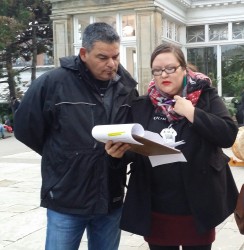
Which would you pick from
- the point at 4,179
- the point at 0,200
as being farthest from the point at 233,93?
the point at 0,200

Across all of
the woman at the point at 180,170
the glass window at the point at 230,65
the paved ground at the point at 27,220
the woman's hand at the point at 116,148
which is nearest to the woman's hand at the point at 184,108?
the woman at the point at 180,170

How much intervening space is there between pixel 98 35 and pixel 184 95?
23.3 inches

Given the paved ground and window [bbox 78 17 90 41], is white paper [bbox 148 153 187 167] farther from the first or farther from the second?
window [bbox 78 17 90 41]

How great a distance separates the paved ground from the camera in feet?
15.3

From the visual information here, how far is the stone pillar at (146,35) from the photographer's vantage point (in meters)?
14.5

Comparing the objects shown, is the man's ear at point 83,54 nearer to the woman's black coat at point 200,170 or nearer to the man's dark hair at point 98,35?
the man's dark hair at point 98,35

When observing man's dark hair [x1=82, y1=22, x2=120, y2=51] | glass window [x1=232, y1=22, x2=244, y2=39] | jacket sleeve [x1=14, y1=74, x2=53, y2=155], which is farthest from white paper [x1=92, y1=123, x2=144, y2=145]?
glass window [x1=232, y1=22, x2=244, y2=39]

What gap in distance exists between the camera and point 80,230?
273 cm

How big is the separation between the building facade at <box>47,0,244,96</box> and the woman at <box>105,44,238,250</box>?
1203cm

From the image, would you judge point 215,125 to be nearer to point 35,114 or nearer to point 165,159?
point 165,159

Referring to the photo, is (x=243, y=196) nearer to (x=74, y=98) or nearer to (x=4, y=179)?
(x=74, y=98)

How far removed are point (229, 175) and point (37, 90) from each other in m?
1.23

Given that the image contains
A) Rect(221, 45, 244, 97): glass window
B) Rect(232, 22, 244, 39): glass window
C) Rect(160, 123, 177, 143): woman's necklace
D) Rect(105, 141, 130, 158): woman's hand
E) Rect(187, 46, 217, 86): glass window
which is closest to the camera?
Rect(105, 141, 130, 158): woman's hand

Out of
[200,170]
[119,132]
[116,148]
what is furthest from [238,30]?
[119,132]
